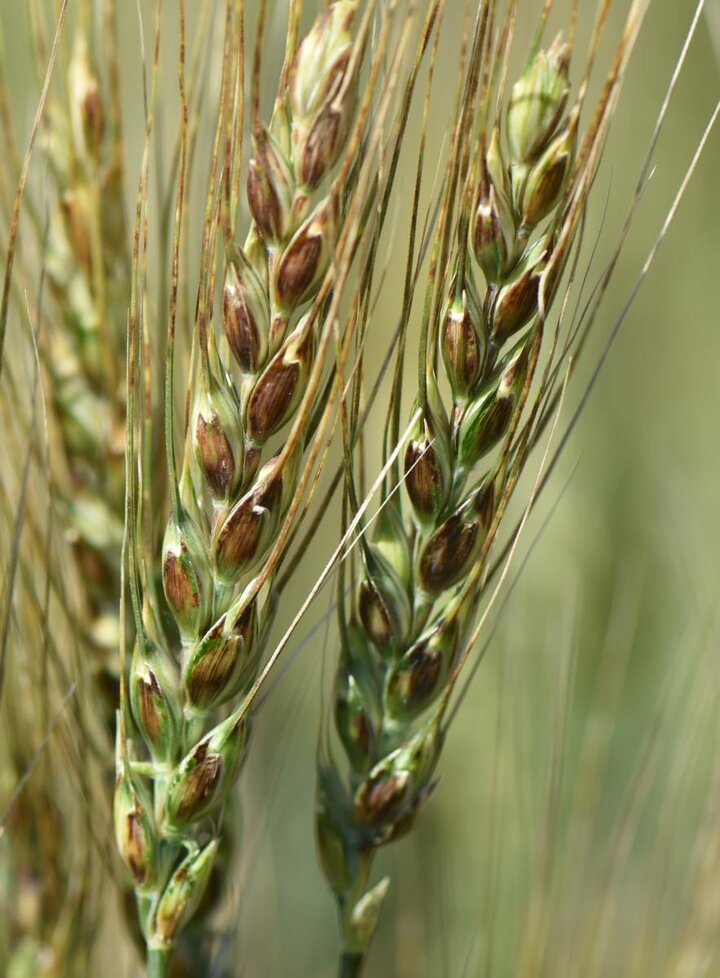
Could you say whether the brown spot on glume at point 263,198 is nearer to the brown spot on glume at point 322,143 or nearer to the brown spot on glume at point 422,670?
the brown spot on glume at point 322,143

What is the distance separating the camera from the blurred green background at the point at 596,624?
2.54 feet

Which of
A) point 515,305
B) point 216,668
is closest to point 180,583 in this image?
point 216,668

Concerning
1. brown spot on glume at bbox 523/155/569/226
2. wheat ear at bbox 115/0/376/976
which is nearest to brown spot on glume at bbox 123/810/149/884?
wheat ear at bbox 115/0/376/976

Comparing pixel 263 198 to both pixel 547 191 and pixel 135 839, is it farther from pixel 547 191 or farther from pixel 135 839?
pixel 135 839

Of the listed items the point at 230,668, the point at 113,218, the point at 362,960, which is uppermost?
the point at 113,218

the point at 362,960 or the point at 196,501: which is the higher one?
the point at 196,501

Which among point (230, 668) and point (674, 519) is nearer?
point (230, 668)

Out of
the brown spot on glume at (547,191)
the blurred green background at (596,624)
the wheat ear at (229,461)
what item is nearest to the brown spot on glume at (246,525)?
the wheat ear at (229,461)

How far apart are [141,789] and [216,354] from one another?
144 mm

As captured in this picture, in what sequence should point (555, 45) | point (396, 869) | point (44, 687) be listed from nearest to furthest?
1. point (555, 45)
2. point (44, 687)
3. point (396, 869)

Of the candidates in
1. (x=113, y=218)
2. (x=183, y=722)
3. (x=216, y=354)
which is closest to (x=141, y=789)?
(x=183, y=722)

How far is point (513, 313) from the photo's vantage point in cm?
34

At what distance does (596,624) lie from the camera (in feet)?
2.88

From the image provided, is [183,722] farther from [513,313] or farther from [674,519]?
[674,519]
